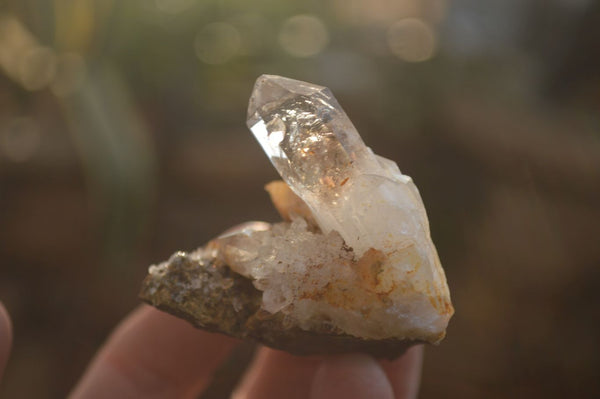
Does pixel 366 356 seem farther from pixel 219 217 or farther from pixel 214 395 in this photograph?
pixel 219 217

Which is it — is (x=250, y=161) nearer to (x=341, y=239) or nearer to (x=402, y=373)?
(x=402, y=373)

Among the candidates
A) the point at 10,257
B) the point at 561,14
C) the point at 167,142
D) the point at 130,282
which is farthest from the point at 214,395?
the point at 561,14

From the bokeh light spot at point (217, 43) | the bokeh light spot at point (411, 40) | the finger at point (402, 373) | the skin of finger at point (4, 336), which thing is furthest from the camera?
the bokeh light spot at point (411, 40)

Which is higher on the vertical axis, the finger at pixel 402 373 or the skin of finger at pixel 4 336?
the skin of finger at pixel 4 336

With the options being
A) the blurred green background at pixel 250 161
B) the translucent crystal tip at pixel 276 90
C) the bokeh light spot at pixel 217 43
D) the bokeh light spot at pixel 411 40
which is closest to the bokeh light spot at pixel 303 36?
the blurred green background at pixel 250 161

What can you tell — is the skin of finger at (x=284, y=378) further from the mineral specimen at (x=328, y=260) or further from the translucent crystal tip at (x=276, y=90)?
the translucent crystal tip at (x=276, y=90)

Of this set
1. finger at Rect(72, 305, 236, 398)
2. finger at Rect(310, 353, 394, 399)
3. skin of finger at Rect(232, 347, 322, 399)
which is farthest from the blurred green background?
finger at Rect(310, 353, 394, 399)

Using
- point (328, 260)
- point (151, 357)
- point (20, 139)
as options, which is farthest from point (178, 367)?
point (20, 139)
